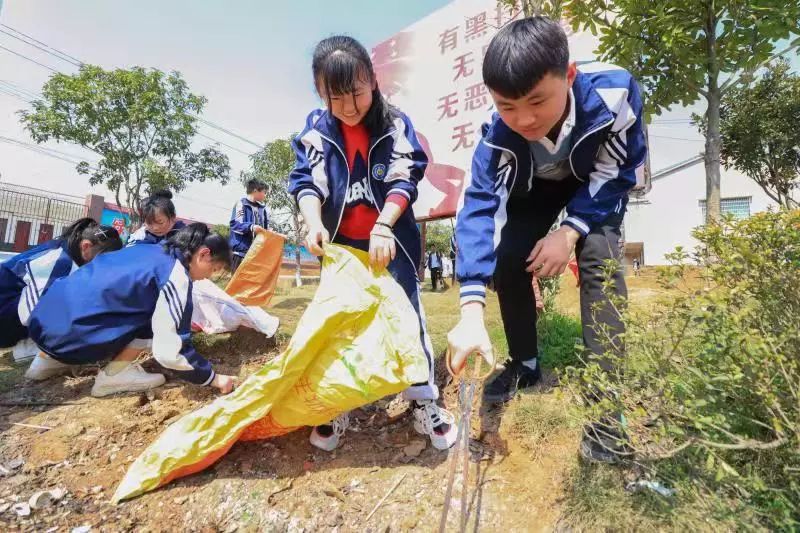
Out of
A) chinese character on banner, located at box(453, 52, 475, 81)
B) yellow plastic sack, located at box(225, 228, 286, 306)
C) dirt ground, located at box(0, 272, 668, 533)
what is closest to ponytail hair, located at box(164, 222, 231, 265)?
dirt ground, located at box(0, 272, 668, 533)

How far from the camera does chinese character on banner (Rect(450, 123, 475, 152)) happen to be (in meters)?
4.87

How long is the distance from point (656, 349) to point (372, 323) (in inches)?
35.0

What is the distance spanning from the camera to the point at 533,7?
3117 millimetres

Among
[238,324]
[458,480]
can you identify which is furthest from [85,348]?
[458,480]

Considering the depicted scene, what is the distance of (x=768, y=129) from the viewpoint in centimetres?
966

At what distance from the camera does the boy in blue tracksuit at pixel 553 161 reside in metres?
1.17

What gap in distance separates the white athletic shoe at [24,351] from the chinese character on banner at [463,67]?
5.03 meters

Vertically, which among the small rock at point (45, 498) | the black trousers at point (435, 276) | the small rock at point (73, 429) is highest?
the small rock at point (73, 429)

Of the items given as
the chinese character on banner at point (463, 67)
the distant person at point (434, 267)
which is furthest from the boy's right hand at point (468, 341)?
the distant person at point (434, 267)

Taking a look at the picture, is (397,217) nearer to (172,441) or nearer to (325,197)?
(325,197)

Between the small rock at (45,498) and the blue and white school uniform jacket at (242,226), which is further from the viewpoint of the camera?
the blue and white school uniform jacket at (242,226)

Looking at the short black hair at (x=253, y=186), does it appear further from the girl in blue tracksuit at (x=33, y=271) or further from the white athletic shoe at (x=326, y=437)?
the white athletic shoe at (x=326, y=437)

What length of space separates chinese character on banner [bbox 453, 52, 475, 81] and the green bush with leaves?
4.67 metres

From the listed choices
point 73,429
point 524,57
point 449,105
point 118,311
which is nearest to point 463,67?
point 449,105
